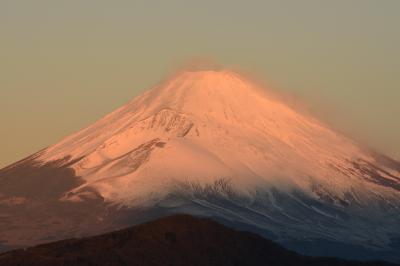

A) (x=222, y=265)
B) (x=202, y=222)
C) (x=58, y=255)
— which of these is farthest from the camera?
(x=202, y=222)

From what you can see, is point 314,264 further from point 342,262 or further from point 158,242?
point 158,242

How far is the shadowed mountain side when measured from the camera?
10469 cm

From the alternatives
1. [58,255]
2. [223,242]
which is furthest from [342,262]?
[58,255]

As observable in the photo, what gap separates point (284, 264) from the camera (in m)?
115

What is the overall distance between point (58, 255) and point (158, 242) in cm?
1075

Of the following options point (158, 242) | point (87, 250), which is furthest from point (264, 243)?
point (87, 250)

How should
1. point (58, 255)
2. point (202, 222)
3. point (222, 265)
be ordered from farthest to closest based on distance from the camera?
point (202, 222) → point (222, 265) → point (58, 255)

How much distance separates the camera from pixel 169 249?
112000 mm

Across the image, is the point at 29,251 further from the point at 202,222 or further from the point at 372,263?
the point at 372,263

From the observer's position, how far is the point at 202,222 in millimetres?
119500

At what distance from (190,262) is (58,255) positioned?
12.2 metres

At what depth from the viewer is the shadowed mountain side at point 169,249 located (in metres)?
105

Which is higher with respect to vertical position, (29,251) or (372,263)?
(372,263)

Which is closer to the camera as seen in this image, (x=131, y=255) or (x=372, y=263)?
(x=131, y=255)
